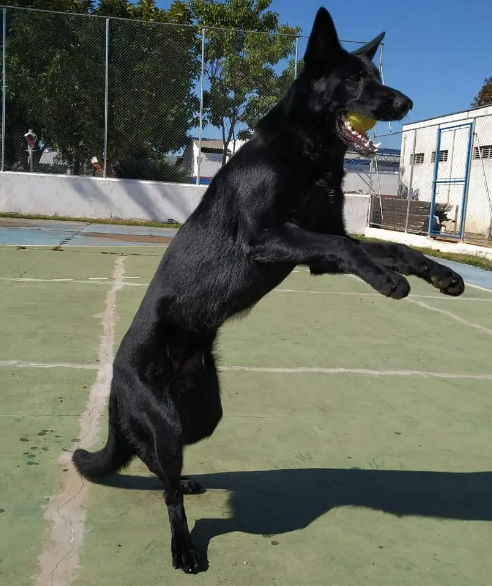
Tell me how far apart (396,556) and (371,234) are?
15679 mm

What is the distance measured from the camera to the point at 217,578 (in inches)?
85.2

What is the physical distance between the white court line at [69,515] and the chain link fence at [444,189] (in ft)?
38.5

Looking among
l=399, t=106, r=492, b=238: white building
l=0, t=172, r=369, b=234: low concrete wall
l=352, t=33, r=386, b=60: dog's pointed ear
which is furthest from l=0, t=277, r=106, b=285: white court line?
l=399, t=106, r=492, b=238: white building

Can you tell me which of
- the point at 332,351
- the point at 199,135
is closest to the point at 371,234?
the point at 199,135

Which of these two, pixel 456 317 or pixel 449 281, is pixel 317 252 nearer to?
pixel 449 281

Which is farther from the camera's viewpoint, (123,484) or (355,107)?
(123,484)

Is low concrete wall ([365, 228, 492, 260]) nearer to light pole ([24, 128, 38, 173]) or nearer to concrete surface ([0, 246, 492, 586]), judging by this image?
concrete surface ([0, 246, 492, 586])

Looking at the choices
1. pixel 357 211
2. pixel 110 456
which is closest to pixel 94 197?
pixel 357 211

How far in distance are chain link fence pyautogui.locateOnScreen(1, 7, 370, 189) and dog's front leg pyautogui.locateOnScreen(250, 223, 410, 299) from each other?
48.2 ft

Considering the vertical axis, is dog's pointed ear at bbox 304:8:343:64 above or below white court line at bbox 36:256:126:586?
above

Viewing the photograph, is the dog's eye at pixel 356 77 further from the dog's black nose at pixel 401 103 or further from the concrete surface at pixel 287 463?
the concrete surface at pixel 287 463

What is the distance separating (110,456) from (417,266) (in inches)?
60.6

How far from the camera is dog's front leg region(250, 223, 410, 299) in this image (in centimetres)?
220

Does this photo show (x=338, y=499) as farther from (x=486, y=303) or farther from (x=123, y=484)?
(x=486, y=303)
